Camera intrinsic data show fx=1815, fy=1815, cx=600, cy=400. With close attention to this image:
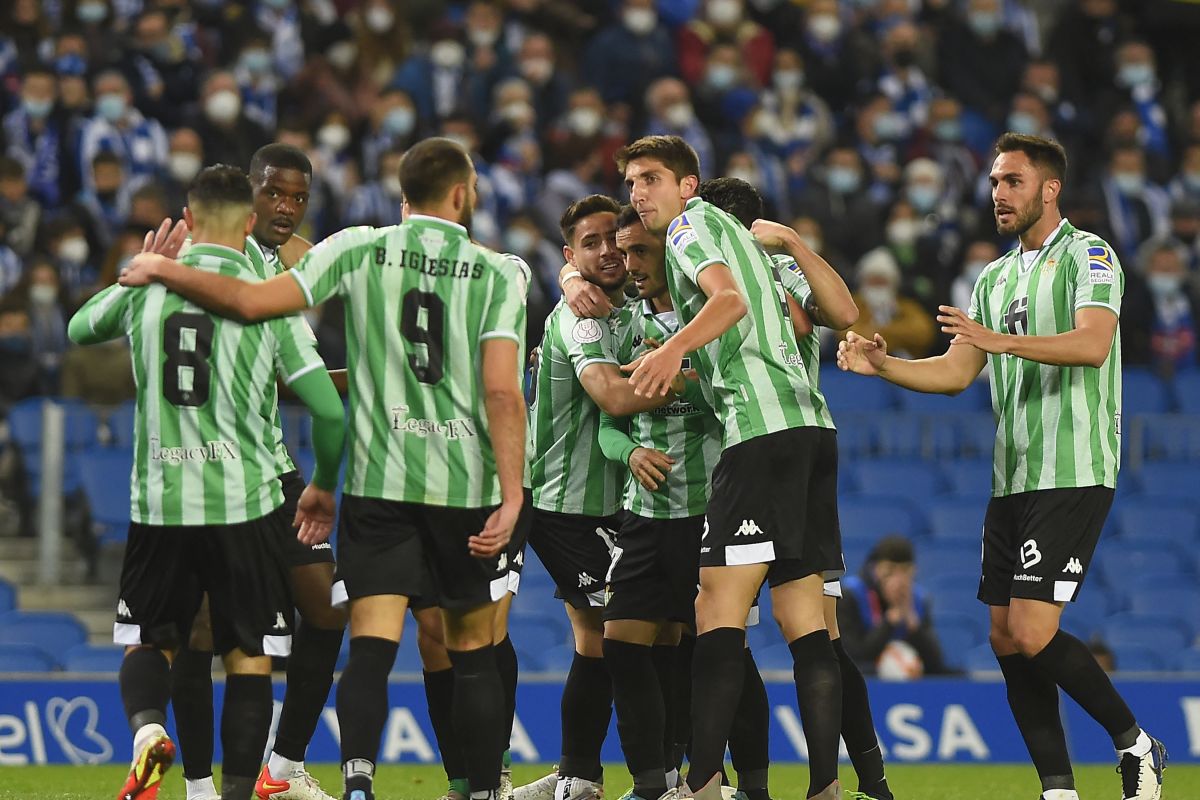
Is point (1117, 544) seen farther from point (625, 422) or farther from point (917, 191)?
point (625, 422)

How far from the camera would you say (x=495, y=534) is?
570cm

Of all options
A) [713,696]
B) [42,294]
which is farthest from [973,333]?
[42,294]

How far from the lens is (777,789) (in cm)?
827

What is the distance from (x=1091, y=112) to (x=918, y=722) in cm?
845

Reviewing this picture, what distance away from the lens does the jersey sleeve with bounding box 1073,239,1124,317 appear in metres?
6.56

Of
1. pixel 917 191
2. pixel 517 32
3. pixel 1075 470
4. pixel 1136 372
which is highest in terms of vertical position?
pixel 517 32

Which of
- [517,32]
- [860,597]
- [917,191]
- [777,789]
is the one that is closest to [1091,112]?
[917,191]

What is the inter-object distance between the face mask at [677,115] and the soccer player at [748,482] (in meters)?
8.80

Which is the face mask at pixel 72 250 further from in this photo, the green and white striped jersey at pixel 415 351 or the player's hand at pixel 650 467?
the green and white striped jersey at pixel 415 351

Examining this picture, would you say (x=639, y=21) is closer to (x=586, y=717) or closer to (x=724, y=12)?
(x=724, y=12)

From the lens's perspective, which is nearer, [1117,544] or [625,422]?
[625,422]

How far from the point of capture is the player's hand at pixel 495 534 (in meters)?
5.69

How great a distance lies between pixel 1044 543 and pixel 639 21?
10.2 metres

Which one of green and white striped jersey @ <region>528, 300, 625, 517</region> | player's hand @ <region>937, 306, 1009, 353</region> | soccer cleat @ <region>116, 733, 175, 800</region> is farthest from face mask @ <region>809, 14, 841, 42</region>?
soccer cleat @ <region>116, 733, 175, 800</region>
